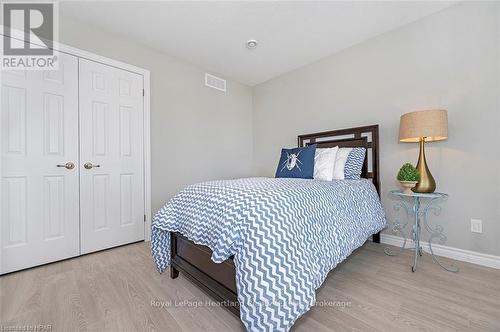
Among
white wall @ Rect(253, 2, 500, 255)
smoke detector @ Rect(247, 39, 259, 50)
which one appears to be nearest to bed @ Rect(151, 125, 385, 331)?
white wall @ Rect(253, 2, 500, 255)

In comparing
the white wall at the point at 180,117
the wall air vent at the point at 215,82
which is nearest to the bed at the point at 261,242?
the white wall at the point at 180,117

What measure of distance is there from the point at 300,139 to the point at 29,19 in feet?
10.5

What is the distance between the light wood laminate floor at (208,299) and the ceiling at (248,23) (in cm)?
242

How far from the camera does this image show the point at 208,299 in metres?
1.47

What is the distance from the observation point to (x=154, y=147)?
9.11 feet

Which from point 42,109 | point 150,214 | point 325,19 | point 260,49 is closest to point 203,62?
point 260,49

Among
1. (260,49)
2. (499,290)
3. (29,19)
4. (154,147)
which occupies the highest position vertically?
(260,49)

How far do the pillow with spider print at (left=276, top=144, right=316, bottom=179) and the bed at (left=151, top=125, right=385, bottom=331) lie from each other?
1.57 feet

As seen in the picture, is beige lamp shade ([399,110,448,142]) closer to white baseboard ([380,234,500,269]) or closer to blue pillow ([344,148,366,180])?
blue pillow ([344,148,366,180])

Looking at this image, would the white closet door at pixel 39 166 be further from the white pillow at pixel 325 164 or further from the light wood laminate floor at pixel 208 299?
the white pillow at pixel 325 164

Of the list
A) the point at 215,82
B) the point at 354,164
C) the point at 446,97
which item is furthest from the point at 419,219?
the point at 215,82

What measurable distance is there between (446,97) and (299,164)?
5.02 feet

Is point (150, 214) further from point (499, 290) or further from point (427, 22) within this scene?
point (427, 22)

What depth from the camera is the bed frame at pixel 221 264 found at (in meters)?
1.26
